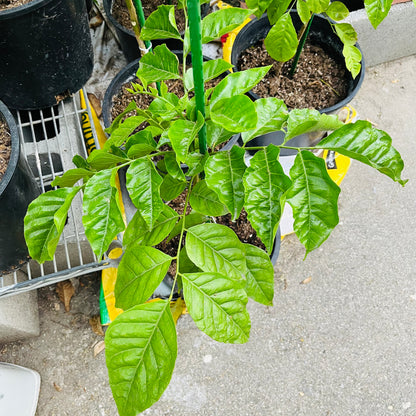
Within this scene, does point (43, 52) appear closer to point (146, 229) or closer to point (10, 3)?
point (10, 3)

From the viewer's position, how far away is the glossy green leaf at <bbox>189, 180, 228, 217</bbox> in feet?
2.63

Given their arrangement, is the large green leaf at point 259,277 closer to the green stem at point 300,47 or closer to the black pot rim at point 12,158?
the black pot rim at point 12,158

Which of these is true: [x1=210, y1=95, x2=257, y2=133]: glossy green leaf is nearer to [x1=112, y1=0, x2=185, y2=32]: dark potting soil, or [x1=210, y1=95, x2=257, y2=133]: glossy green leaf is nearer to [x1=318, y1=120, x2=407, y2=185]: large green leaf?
[x1=318, y1=120, x2=407, y2=185]: large green leaf

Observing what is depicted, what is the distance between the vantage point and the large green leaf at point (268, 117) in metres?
0.74

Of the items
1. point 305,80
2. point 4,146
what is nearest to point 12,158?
point 4,146

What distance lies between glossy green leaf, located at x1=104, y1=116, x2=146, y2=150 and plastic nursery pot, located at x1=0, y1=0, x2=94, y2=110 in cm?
59

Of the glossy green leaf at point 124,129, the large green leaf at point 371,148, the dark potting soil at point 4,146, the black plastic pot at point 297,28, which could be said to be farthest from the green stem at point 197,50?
the black plastic pot at point 297,28

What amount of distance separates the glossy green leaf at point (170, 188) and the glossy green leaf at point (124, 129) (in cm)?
13

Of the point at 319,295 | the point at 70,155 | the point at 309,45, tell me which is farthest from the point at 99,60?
the point at 319,295

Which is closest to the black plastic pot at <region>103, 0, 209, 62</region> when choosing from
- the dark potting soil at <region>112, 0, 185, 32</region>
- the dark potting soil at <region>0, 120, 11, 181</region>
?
the dark potting soil at <region>112, 0, 185, 32</region>

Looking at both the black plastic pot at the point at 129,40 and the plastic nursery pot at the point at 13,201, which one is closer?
the plastic nursery pot at the point at 13,201

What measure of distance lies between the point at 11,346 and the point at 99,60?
118 cm

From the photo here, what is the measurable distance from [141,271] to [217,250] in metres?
0.14

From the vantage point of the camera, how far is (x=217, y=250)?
29.6 inches
